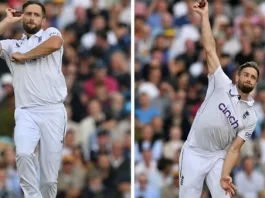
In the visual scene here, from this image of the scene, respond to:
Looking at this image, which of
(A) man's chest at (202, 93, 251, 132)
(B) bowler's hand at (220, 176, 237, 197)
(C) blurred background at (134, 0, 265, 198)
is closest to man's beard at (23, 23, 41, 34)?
(A) man's chest at (202, 93, 251, 132)

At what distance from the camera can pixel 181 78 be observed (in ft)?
55.4

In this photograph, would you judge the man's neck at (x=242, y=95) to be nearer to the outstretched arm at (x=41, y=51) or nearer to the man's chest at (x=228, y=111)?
the man's chest at (x=228, y=111)

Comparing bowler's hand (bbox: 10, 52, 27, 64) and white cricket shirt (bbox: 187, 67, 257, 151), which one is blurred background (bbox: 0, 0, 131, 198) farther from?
white cricket shirt (bbox: 187, 67, 257, 151)

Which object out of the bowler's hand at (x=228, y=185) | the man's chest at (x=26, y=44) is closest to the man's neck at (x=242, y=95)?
the bowler's hand at (x=228, y=185)

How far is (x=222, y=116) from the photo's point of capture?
36.5 feet

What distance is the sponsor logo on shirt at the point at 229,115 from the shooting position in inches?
437

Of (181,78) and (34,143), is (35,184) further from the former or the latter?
(181,78)

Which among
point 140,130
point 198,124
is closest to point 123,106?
point 140,130

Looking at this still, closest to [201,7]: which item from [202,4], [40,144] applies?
[202,4]

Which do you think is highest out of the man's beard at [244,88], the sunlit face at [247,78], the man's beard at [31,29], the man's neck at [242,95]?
the man's beard at [31,29]

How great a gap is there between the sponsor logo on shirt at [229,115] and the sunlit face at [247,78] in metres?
0.28

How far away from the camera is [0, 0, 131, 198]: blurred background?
15008 millimetres

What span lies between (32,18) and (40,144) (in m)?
1.30

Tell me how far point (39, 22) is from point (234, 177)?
5.36 metres
